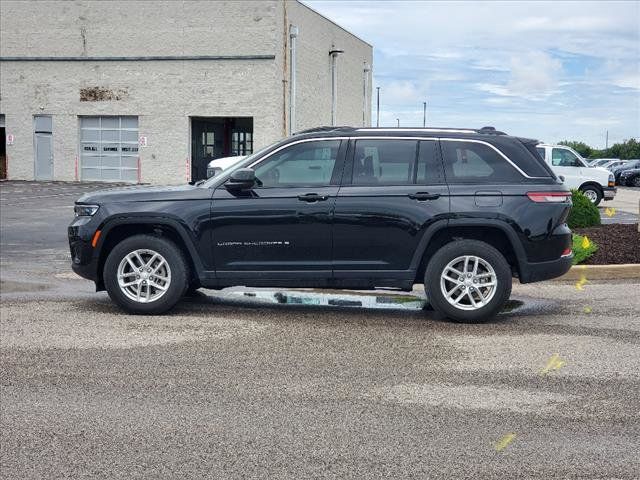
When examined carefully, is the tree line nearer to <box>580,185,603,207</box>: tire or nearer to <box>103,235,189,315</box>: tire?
<box>580,185,603,207</box>: tire

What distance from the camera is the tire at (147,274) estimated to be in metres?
9.25

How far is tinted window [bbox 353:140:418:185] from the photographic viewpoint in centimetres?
923

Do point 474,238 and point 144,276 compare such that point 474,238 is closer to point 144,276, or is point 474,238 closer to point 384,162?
point 384,162

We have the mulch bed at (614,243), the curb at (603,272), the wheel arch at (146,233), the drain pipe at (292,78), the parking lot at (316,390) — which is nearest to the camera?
the parking lot at (316,390)

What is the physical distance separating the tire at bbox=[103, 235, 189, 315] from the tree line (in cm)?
7328

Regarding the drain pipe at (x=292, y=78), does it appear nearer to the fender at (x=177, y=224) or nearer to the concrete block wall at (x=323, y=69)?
the concrete block wall at (x=323, y=69)

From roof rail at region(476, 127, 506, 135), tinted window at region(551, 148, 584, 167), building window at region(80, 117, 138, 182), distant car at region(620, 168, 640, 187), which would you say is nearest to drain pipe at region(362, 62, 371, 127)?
distant car at region(620, 168, 640, 187)

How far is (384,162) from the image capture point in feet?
30.5

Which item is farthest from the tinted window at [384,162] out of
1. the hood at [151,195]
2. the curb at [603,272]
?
the curb at [603,272]

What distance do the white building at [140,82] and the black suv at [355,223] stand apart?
1233 inches

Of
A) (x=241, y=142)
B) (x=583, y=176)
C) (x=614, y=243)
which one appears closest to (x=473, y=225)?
(x=614, y=243)

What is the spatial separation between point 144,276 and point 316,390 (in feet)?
11.5

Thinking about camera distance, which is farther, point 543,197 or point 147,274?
point 147,274

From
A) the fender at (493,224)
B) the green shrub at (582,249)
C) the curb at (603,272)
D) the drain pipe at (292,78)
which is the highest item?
the drain pipe at (292,78)
